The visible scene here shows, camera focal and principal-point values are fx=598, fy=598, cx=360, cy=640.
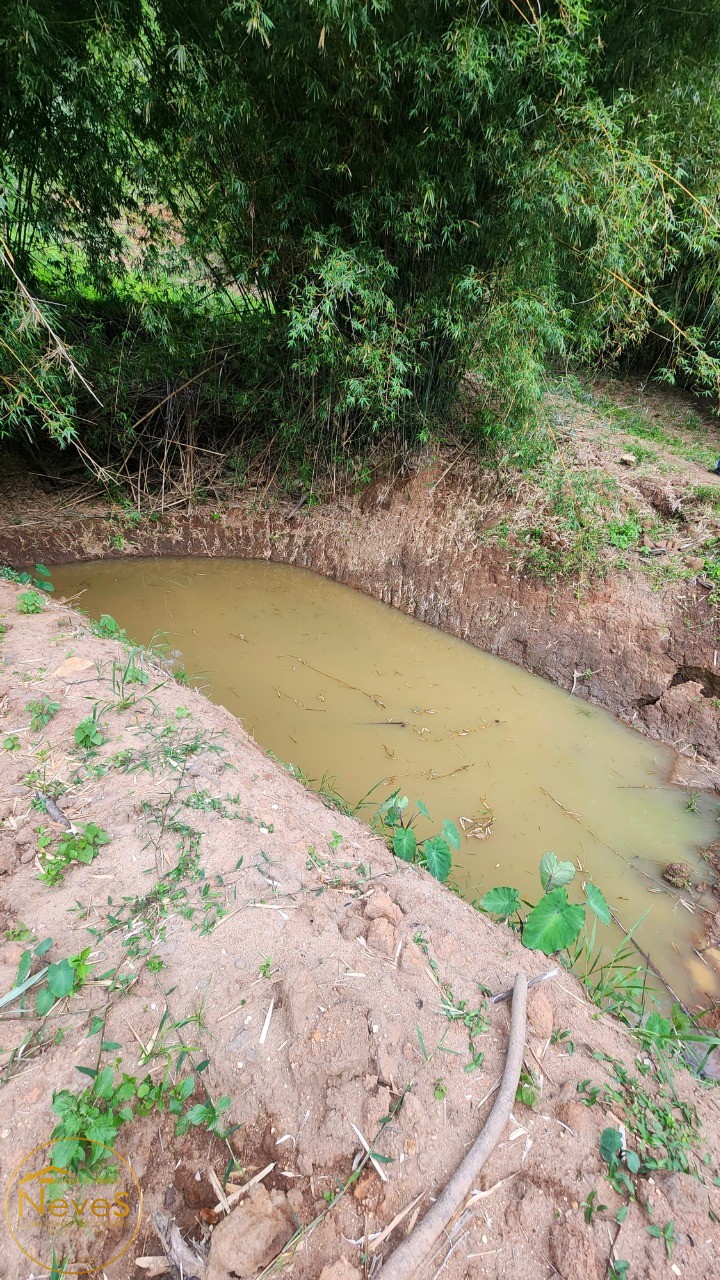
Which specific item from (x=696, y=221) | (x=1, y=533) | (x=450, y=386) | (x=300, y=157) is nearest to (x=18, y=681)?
(x=1, y=533)

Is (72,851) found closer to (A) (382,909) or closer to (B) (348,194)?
(A) (382,909)

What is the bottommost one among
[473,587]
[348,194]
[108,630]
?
[108,630]

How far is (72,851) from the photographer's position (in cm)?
191

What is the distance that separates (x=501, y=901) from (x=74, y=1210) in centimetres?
132

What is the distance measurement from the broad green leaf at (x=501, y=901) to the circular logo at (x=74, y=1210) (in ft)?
3.82

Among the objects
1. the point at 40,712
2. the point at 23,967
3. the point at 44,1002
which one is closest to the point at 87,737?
the point at 40,712

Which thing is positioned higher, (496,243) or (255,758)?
(496,243)

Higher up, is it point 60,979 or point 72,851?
point 60,979

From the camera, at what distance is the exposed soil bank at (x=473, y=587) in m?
4.05

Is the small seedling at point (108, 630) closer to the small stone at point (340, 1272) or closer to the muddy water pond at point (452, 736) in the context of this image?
the muddy water pond at point (452, 736)

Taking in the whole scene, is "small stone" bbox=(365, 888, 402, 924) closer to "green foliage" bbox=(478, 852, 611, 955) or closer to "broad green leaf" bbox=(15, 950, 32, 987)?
"green foliage" bbox=(478, 852, 611, 955)

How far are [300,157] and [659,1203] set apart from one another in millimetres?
5255

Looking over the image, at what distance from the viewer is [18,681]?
2.69 meters

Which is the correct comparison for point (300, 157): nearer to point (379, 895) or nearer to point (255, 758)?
point (255, 758)
